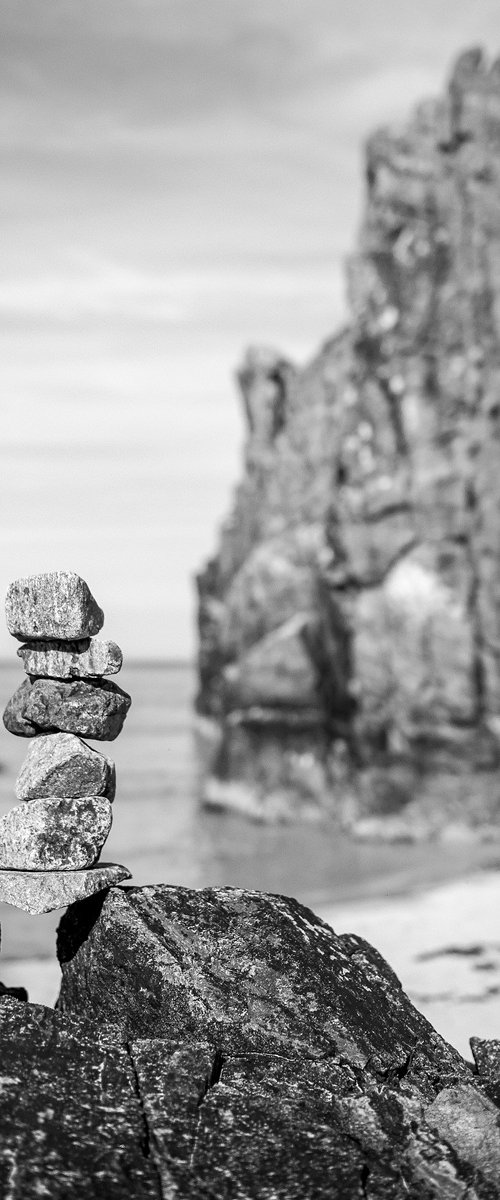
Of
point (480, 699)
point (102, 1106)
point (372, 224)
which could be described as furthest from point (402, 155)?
point (102, 1106)

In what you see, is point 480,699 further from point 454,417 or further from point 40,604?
point 40,604

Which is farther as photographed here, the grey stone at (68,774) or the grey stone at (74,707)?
the grey stone at (74,707)

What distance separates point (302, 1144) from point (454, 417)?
3958 cm

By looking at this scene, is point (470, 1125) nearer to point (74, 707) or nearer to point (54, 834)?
point (54, 834)

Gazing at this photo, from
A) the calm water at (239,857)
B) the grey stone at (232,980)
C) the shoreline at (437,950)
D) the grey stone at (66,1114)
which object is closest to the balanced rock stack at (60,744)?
the grey stone at (232,980)

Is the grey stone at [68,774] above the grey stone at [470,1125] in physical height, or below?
above

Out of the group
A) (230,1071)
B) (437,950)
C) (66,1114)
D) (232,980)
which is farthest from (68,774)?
(437,950)

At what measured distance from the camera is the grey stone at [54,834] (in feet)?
32.6

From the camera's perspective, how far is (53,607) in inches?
400

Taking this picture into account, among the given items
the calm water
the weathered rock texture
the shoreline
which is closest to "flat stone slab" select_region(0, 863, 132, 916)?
the shoreline

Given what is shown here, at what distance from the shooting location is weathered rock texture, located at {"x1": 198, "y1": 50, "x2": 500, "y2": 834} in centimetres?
4375

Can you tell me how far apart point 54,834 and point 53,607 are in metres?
1.98

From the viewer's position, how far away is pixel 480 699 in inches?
1699

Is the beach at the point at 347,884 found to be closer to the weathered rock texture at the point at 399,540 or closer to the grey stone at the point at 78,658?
the weathered rock texture at the point at 399,540
